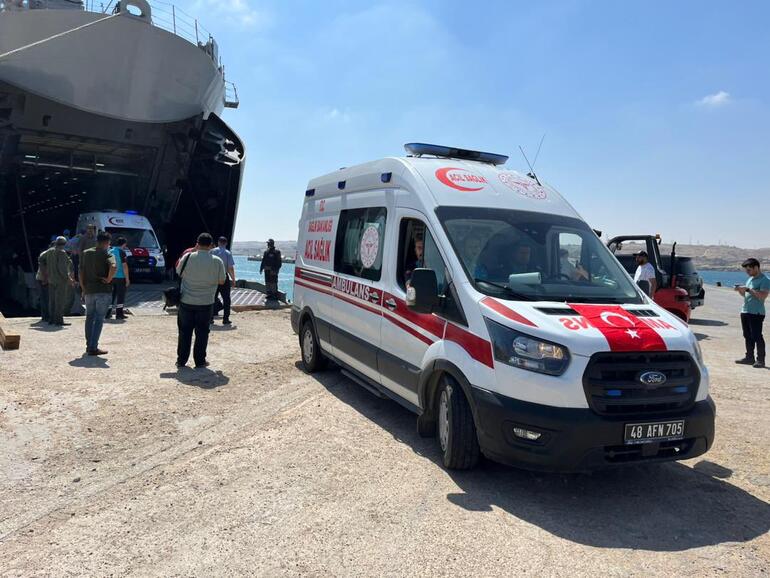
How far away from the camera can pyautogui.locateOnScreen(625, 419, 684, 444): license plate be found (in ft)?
12.9

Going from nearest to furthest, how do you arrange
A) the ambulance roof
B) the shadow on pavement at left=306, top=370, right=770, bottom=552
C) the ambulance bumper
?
the shadow on pavement at left=306, top=370, right=770, bottom=552
the ambulance bumper
the ambulance roof

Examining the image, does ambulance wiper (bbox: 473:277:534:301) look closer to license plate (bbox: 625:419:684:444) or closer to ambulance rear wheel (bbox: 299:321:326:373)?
license plate (bbox: 625:419:684:444)

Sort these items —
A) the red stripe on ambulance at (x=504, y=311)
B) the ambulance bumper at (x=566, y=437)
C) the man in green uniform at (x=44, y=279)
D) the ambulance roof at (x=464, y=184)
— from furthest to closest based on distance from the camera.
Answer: the man in green uniform at (x=44, y=279)
the ambulance roof at (x=464, y=184)
the red stripe on ambulance at (x=504, y=311)
the ambulance bumper at (x=566, y=437)

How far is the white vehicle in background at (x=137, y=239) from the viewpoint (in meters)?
18.2

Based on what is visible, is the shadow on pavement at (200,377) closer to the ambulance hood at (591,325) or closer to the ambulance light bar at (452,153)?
the ambulance light bar at (452,153)

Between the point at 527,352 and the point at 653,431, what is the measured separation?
99 cm

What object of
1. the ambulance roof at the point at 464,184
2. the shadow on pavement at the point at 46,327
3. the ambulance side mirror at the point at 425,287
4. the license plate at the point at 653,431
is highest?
the ambulance roof at the point at 464,184

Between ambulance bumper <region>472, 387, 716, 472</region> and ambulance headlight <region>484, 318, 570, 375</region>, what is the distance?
250 mm

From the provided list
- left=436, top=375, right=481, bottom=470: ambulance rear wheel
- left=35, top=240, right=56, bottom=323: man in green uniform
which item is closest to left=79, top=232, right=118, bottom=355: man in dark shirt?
left=35, top=240, right=56, bottom=323: man in green uniform

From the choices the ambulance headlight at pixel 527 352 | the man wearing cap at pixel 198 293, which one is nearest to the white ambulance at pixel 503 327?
the ambulance headlight at pixel 527 352

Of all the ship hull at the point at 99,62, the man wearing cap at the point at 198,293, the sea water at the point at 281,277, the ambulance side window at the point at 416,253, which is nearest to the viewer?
the ambulance side window at the point at 416,253

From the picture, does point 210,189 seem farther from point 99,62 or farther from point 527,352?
point 527,352

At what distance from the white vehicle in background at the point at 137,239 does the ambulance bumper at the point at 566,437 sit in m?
16.2

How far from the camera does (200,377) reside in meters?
7.39
